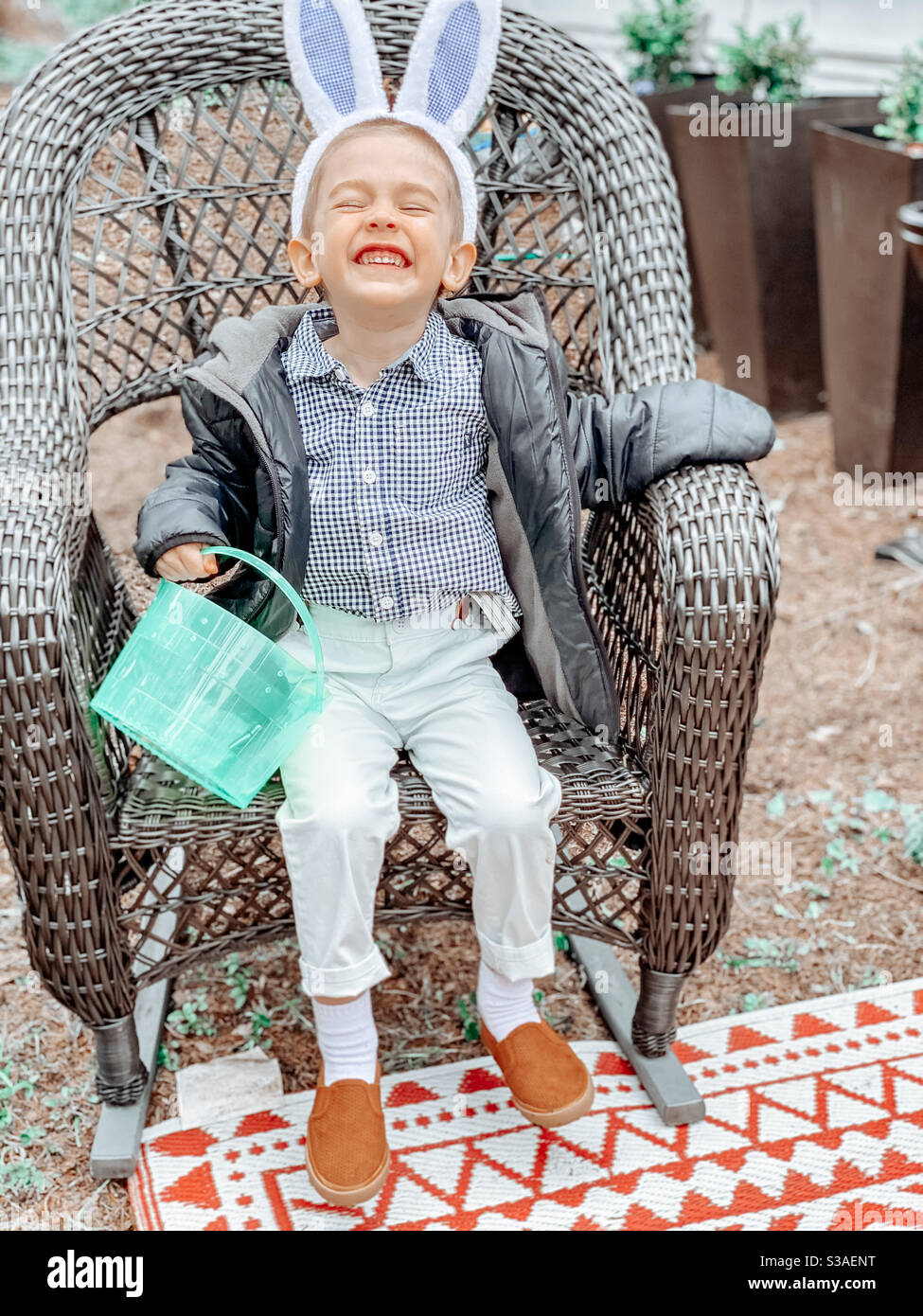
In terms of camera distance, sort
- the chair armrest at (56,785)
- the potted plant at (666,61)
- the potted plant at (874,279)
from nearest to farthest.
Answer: the chair armrest at (56,785)
the potted plant at (874,279)
the potted plant at (666,61)

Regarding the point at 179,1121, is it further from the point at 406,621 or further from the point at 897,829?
the point at 897,829

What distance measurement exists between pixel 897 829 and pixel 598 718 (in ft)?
3.09

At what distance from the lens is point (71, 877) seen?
1.54 m

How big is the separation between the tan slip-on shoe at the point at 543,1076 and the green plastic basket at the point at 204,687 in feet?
1.75

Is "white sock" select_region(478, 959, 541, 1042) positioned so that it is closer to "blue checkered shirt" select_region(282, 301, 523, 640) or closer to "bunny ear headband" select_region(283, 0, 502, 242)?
"blue checkered shirt" select_region(282, 301, 523, 640)

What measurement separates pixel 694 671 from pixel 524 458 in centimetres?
38

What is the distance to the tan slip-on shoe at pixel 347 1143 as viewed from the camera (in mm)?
1566

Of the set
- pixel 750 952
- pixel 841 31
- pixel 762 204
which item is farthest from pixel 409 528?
pixel 841 31

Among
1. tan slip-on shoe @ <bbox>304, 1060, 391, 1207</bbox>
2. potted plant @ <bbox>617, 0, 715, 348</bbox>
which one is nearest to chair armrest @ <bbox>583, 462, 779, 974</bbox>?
tan slip-on shoe @ <bbox>304, 1060, 391, 1207</bbox>

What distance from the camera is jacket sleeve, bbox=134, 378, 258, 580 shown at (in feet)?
5.09

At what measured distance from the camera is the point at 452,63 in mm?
1665

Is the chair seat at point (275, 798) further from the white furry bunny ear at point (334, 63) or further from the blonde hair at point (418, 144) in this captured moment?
the white furry bunny ear at point (334, 63)

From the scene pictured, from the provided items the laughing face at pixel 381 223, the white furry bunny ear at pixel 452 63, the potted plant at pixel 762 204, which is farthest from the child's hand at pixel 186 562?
the potted plant at pixel 762 204

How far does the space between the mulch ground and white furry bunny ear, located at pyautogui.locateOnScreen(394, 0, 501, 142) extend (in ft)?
2.93
